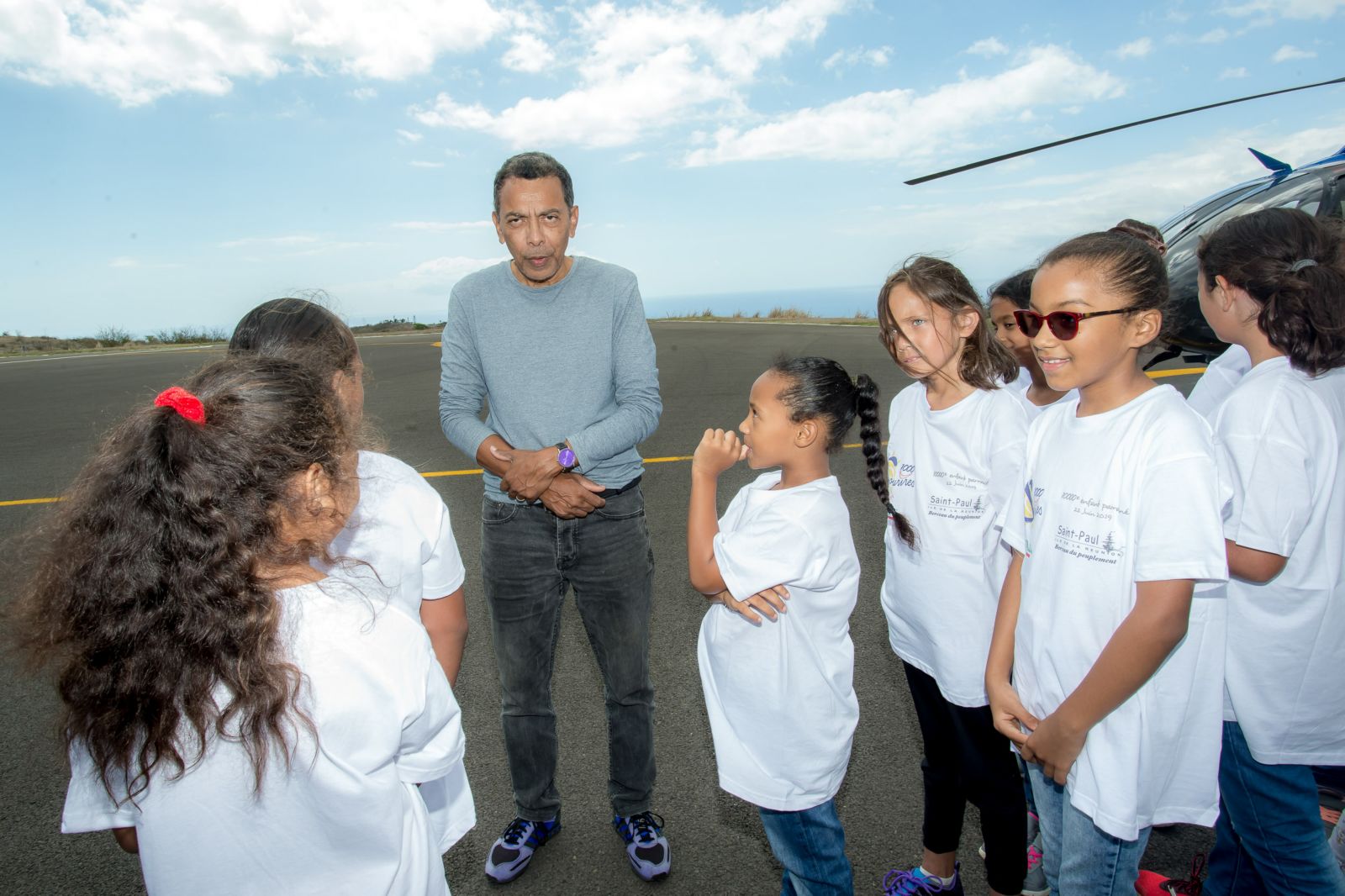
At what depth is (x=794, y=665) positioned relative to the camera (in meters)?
1.91

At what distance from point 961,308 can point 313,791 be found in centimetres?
183

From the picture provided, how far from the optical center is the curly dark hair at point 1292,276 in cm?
179

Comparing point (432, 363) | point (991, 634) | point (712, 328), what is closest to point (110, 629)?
point (991, 634)

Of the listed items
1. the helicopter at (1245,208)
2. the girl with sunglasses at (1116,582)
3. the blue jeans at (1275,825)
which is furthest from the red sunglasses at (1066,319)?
the helicopter at (1245,208)

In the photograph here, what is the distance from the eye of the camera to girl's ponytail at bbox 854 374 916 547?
206 cm

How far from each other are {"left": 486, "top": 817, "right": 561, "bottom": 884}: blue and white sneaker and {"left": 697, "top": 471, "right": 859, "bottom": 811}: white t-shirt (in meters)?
0.93

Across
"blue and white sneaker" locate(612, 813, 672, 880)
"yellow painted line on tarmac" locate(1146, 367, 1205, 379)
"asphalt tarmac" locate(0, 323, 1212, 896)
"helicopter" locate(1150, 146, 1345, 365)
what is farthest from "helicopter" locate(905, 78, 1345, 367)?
"blue and white sneaker" locate(612, 813, 672, 880)

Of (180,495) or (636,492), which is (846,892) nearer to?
(636,492)

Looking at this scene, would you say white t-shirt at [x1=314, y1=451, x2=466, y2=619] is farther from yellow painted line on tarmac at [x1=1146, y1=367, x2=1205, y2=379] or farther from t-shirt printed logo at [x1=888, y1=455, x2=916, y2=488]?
yellow painted line on tarmac at [x1=1146, y1=367, x2=1205, y2=379]

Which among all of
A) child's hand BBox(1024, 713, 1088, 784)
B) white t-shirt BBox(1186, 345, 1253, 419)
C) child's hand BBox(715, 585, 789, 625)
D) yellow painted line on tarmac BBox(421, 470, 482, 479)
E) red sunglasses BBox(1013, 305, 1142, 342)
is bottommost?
yellow painted line on tarmac BBox(421, 470, 482, 479)

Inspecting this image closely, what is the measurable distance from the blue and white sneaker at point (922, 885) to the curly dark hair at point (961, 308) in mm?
1394

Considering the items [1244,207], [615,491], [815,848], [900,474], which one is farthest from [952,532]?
[1244,207]

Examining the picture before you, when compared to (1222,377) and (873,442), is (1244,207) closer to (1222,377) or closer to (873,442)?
(1222,377)

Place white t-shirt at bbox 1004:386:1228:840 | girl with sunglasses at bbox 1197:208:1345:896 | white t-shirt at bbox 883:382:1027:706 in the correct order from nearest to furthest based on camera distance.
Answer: white t-shirt at bbox 1004:386:1228:840, girl with sunglasses at bbox 1197:208:1345:896, white t-shirt at bbox 883:382:1027:706
